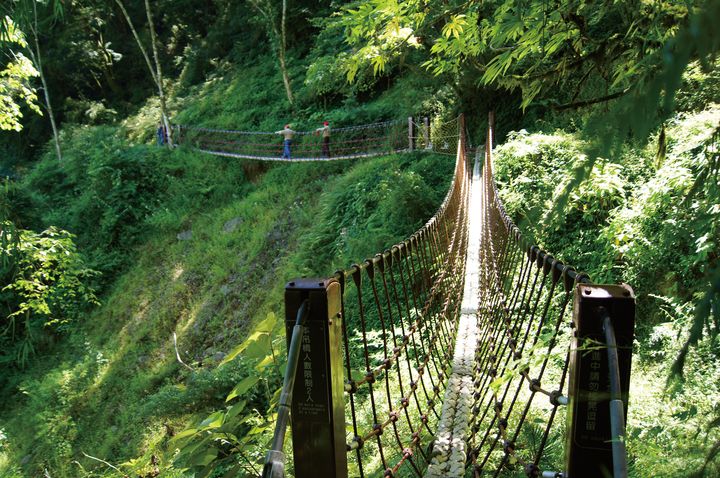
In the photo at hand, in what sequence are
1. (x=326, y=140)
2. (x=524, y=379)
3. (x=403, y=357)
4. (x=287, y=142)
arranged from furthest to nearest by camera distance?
(x=287, y=142) < (x=326, y=140) < (x=403, y=357) < (x=524, y=379)

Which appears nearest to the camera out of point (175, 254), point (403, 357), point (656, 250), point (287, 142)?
point (656, 250)

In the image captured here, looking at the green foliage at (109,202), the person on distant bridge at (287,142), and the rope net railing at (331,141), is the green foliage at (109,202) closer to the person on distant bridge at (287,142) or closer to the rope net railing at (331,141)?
the rope net railing at (331,141)

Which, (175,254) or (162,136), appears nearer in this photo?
(175,254)

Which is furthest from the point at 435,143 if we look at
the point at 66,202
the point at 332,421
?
the point at 66,202

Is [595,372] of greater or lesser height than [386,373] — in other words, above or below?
above

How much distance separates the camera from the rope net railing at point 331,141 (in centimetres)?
941

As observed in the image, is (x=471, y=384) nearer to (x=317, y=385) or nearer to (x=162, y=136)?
(x=317, y=385)

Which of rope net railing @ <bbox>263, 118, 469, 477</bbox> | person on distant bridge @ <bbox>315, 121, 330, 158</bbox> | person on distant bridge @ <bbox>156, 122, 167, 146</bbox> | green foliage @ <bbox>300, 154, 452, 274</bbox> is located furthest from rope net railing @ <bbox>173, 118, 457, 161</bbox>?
rope net railing @ <bbox>263, 118, 469, 477</bbox>

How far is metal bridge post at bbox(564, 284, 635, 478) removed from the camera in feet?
2.80

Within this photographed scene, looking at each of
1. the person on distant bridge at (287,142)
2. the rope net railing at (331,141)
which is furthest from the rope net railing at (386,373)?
the person on distant bridge at (287,142)

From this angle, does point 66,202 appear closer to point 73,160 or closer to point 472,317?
point 73,160

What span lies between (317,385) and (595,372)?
55 cm

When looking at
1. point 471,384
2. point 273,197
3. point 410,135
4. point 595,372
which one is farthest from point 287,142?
point 595,372

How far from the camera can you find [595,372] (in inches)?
34.5
